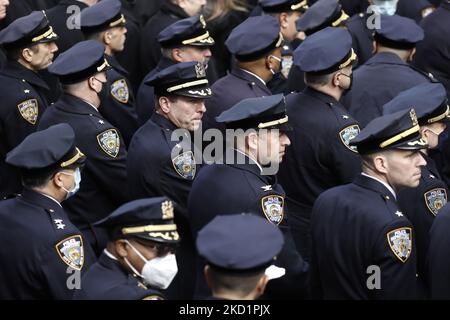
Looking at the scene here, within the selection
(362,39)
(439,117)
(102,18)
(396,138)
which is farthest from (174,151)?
(362,39)

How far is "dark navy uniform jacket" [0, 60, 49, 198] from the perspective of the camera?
7.21 metres

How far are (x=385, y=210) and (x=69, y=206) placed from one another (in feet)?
7.41

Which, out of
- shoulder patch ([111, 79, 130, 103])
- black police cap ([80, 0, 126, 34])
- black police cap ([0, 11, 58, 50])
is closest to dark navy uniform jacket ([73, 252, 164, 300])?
black police cap ([0, 11, 58, 50])

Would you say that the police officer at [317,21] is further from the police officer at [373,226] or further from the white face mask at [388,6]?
the white face mask at [388,6]

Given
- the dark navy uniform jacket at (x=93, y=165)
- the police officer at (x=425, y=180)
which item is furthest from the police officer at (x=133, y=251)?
the dark navy uniform jacket at (x=93, y=165)

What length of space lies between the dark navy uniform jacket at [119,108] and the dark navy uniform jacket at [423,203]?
2656 millimetres

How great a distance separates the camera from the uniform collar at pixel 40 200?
5488 millimetres

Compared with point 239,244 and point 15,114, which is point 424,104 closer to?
point 239,244

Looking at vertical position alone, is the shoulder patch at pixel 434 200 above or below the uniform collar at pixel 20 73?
above

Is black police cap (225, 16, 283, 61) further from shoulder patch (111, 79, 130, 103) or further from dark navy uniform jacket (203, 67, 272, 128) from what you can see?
shoulder patch (111, 79, 130, 103)

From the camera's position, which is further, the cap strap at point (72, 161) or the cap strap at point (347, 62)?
the cap strap at point (347, 62)

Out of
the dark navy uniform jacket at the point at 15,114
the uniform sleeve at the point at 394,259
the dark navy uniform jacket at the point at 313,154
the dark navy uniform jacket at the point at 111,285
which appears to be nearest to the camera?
the dark navy uniform jacket at the point at 111,285

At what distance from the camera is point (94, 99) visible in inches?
268

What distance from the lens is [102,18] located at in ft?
26.5
